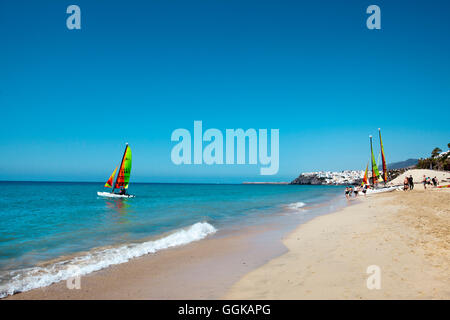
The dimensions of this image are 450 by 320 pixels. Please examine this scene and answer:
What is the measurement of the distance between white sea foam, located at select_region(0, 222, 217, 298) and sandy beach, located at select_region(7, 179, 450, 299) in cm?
43

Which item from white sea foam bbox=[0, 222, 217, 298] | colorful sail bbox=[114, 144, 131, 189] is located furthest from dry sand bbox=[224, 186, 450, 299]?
colorful sail bbox=[114, 144, 131, 189]

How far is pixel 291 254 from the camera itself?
325 inches

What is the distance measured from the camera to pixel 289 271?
6.45 metres

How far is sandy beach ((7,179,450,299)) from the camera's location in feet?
16.7

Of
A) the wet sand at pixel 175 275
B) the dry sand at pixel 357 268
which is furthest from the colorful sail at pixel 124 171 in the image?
the dry sand at pixel 357 268

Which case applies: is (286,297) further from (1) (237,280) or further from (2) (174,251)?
(2) (174,251)

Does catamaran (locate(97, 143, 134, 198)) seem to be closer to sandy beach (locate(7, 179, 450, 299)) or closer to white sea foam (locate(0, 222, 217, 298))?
white sea foam (locate(0, 222, 217, 298))

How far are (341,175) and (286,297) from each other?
7897 inches

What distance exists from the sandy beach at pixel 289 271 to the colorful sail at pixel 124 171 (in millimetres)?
35292

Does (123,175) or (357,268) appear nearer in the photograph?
(357,268)

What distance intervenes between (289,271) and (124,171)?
4255 centimetres

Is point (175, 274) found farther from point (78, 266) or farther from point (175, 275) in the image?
point (78, 266)

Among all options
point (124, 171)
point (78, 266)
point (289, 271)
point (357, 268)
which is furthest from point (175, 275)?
point (124, 171)
